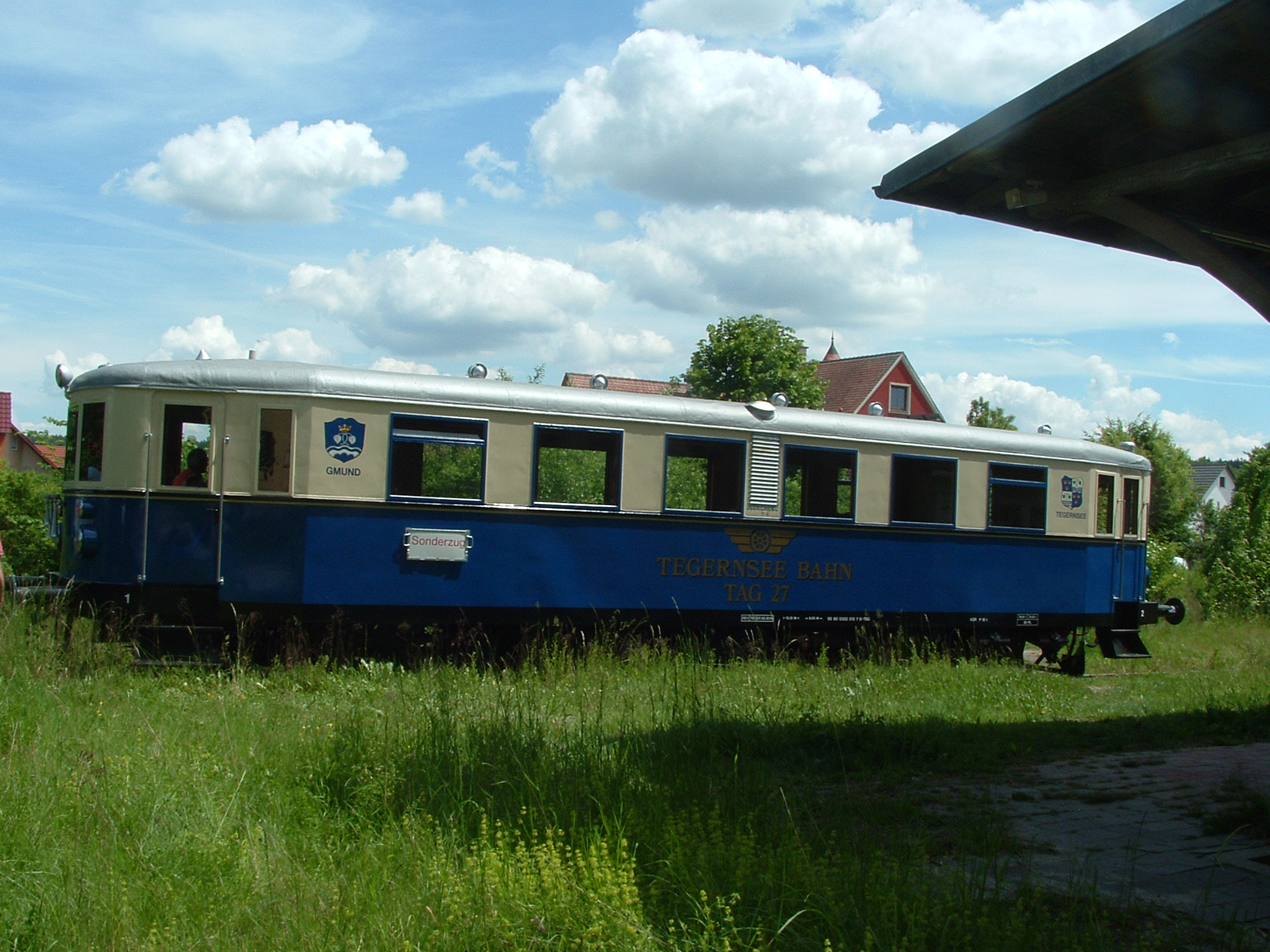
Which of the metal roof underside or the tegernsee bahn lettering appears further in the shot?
the tegernsee bahn lettering

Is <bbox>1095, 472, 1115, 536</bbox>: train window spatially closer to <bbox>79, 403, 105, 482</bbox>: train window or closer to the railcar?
the railcar

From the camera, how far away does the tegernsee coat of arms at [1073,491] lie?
44.8 ft

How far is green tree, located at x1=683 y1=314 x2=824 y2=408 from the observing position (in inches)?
1613

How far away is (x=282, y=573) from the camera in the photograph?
9.74 meters

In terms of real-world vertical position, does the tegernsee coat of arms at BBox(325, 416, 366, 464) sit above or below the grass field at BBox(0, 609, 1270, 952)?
above

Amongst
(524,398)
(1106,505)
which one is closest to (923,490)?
(1106,505)

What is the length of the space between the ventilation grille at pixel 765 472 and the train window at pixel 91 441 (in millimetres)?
6396

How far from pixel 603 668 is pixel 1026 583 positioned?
6290 millimetres

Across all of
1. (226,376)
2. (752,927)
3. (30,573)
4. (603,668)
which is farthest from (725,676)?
(30,573)

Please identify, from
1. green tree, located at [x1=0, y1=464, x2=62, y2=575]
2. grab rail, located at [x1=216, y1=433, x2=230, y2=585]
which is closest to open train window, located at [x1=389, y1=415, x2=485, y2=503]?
grab rail, located at [x1=216, y1=433, x2=230, y2=585]

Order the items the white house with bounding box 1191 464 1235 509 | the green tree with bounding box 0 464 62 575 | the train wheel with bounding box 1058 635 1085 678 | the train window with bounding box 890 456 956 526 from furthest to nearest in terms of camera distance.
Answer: the white house with bounding box 1191 464 1235 509
the green tree with bounding box 0 464 62 575
the train wheel with bounding box 1058 635 1085 678
the train window with bounding box 890 456 956 526

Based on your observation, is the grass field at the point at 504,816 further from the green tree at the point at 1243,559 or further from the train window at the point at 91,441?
the green tree at the point at 1243,559

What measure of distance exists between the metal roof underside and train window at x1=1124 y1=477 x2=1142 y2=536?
776 centimetres

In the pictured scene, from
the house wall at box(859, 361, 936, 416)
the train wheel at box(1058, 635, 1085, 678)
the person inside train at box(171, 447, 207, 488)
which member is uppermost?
the house wall at box(859, 361, 936, 416)
